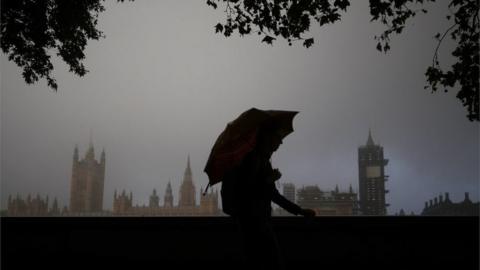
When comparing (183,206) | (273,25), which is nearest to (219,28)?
(273,25)

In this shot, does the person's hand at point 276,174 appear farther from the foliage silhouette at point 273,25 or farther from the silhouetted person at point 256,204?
the foliage silhouette at point 273,25

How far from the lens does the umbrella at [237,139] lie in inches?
163

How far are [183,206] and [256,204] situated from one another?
182 meters

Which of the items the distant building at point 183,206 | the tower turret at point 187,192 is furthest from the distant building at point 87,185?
the tower turret at point 187,192

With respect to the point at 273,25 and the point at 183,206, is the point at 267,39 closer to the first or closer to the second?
the point at 273,25

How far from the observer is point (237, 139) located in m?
4.23

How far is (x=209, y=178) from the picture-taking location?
4.30 metres

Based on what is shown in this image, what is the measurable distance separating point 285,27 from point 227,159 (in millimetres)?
6772

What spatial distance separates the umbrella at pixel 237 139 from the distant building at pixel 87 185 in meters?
178
